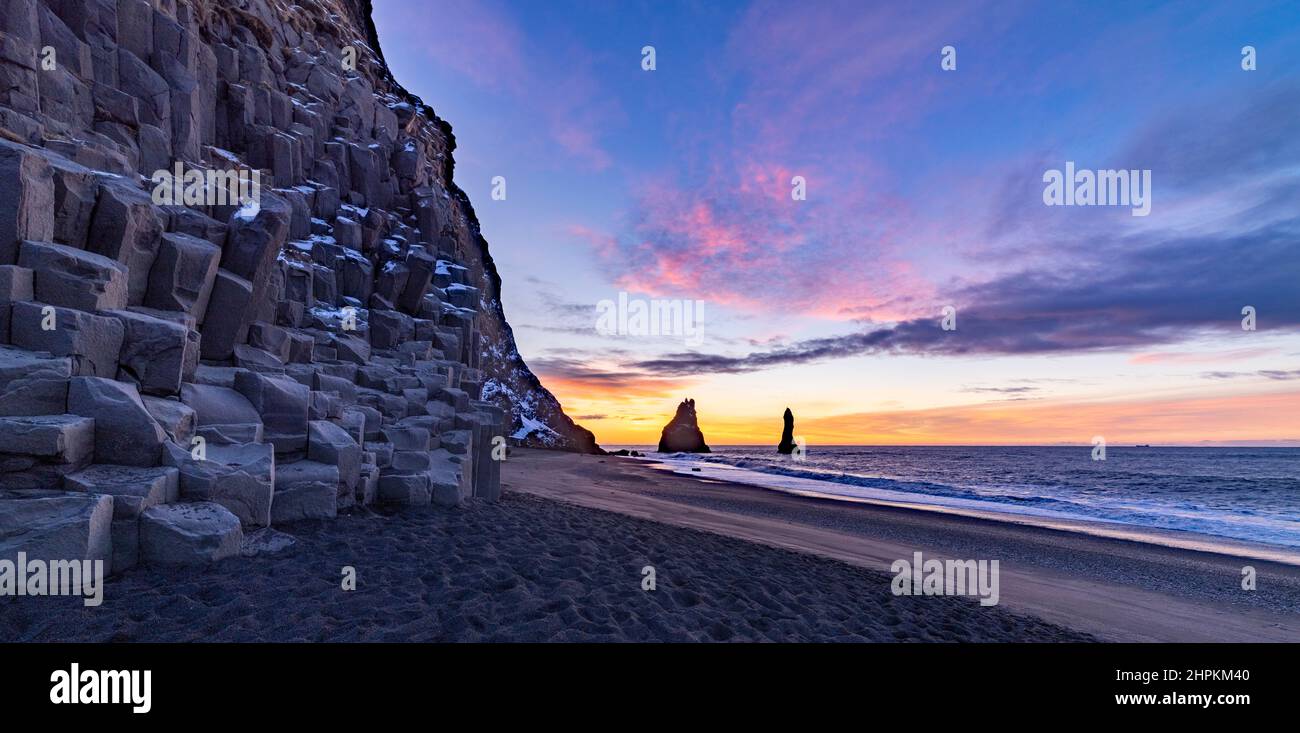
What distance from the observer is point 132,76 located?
11242mm

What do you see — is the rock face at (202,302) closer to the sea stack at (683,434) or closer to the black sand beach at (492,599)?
the black sand beach at (492,599)

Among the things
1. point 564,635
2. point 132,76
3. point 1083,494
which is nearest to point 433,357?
point 132,76

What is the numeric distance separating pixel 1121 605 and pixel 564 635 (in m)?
11.1

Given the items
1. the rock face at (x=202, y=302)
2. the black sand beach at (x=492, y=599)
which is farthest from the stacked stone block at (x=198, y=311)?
the black sand beach at (x=492, y=599)

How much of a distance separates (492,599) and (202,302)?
8.33 metres

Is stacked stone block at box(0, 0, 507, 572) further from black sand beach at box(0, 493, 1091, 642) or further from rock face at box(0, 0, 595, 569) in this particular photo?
black sand beach at box(0, 493, 1091, 642)

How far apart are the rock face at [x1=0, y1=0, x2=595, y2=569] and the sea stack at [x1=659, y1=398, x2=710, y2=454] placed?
339 ft

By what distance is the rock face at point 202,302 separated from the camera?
5840 mm

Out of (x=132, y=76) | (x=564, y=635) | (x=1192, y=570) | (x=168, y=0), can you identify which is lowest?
(x=1192, y=570)

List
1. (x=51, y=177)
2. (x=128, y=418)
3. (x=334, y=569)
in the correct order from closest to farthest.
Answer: (x=128, y=418) < (x=334, y=569) < (x=51, y=177)

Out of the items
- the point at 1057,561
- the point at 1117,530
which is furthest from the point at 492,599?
the point at 1117,530

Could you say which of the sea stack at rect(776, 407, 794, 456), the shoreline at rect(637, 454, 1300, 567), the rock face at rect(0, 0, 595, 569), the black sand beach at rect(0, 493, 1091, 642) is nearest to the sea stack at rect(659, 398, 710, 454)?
the sea stack at rect(776, 407, 794, 456)

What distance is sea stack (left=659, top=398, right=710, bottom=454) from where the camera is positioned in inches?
4762
